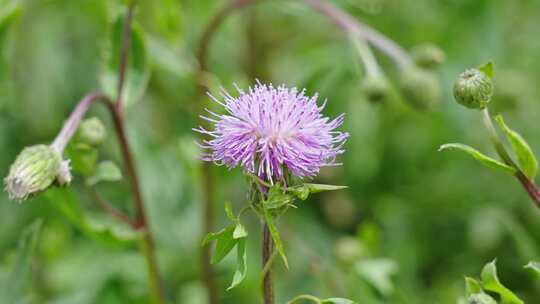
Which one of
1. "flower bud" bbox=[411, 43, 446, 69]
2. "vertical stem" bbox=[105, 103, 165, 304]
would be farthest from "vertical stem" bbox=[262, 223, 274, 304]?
"flower bud" bbox=[411, 43, 446, 69]

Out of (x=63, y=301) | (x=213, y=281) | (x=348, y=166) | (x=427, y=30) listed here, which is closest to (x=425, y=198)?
(x=348, y=166)

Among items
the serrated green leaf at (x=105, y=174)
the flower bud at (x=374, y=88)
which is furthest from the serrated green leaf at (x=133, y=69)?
the flower bud at (x=374, y=88)

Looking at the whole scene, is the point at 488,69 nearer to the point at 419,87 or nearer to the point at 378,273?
the point at 419,87

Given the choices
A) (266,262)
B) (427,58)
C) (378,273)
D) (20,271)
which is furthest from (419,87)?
(20,271)

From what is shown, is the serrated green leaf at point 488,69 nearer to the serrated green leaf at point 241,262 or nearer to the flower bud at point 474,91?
the flower bud at point 474,91

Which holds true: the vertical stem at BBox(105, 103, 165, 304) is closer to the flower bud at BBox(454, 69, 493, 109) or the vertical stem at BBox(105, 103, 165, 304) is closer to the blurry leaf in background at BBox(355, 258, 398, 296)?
the blurry leaf in background at BBox(355, 258, 398, 296)
